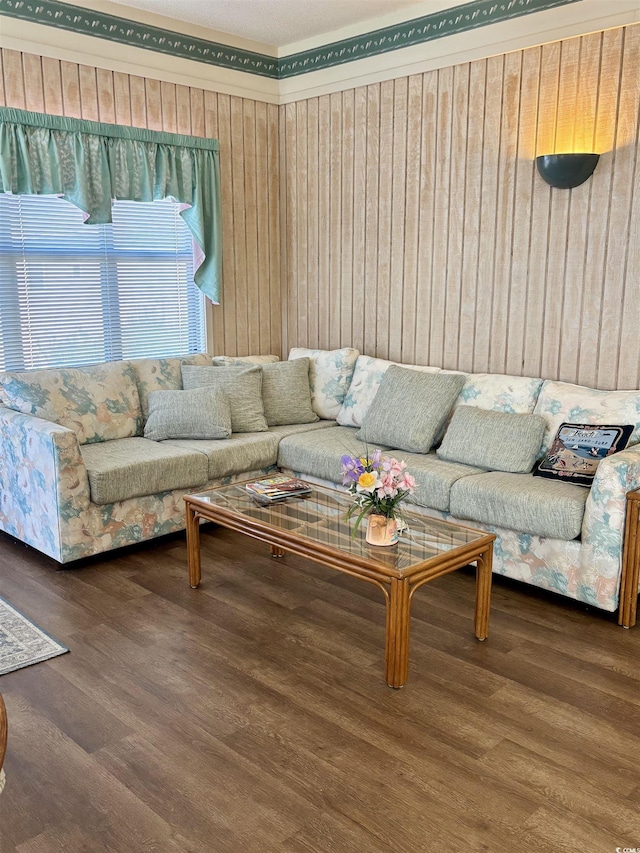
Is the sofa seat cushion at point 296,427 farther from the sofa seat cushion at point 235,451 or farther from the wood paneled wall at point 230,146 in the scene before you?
the wood paneled wall at point 230,146

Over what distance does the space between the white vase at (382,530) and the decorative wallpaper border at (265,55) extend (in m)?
2.76

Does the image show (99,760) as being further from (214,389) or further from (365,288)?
(365,288)

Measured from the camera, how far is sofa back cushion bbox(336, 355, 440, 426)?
4570 mm

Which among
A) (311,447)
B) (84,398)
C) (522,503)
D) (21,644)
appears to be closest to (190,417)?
(84,398)

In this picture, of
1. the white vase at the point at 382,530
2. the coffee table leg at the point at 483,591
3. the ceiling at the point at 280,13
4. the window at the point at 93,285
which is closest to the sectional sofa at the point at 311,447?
the window at the point at 93,285

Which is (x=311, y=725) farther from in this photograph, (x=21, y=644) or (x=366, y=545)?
(x=21, y=644)

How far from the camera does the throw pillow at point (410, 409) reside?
13.2 ft

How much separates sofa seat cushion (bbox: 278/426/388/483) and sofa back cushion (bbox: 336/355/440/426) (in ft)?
0.49

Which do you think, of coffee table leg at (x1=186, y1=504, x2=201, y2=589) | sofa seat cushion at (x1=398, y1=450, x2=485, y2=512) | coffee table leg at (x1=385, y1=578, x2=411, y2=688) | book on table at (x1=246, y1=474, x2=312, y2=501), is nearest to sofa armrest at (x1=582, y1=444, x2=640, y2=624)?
sofa seat cushion at (x1=398, y1=450, x2=485, y2=512)

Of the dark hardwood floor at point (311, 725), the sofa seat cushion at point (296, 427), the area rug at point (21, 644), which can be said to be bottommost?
the dark hardwood floor at point (311, 725)

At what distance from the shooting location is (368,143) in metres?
4.77

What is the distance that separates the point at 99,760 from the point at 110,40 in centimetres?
385

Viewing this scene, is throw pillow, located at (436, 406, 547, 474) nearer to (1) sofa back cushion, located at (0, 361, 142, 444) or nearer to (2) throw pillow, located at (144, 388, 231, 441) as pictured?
(2) throw pillow, located at (144, 388, 231, 441)

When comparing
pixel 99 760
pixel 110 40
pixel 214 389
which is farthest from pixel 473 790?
pixel 110 40
